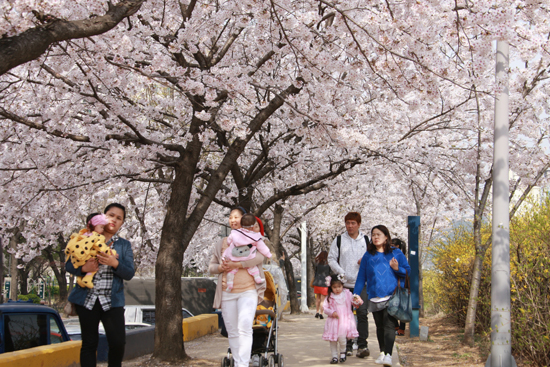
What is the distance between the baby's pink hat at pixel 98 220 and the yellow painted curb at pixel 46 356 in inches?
62.8

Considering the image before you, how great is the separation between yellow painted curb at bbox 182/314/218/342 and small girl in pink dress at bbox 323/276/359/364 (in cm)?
374

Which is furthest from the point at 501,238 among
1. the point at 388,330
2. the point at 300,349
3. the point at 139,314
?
the point at 139,314

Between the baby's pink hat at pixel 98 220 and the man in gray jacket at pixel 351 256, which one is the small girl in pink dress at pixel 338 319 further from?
the baby's pink hat at pixel 98 220

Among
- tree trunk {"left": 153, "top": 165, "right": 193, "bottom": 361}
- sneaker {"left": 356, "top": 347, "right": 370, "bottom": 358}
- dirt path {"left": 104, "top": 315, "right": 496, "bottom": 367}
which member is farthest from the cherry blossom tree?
sneaker {"left": 356, "top": 347, "right": 370, "bottom": 358}

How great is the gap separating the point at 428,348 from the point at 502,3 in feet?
19.5

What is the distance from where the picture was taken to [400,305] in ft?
20.6

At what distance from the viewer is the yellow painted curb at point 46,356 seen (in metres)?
5.23

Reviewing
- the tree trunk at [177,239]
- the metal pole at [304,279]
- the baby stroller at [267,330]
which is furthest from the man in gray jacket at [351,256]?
the metal pole at [304,279]

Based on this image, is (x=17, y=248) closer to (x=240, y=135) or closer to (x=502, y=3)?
(x=240, y=135)

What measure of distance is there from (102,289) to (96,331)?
1.15 feet

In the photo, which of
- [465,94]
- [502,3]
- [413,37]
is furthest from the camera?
[465,94]

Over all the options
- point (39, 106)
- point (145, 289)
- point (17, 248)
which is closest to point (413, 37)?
point (39, 106)

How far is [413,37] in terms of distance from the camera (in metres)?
6.04

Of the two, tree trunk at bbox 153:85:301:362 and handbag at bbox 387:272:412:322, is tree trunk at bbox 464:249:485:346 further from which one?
tree trunk at bbox 153:85:301:362
